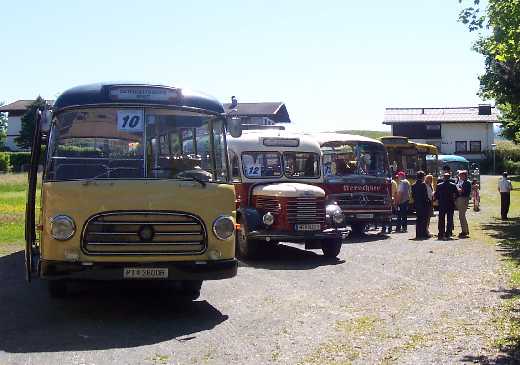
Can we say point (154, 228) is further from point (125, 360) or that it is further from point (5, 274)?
point (5, 274)

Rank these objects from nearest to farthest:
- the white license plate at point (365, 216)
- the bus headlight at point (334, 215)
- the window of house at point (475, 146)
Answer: the bus headlight at point (334, 215) → the white license plate at point (365, 216) → the window of house at point (475, 146)

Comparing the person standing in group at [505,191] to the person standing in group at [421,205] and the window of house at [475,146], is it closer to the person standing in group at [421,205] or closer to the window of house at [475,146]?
the person standing in group at [421,205]

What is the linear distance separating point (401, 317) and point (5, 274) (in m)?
7.37

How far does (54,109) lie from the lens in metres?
9.45

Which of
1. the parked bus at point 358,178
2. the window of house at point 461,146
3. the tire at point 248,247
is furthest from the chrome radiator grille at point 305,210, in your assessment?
the window of house at point 461,146

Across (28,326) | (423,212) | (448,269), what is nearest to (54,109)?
(28,326)

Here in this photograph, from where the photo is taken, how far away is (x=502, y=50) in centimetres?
1862

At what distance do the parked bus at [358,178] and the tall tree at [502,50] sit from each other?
410 cm

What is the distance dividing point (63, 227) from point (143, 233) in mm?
926

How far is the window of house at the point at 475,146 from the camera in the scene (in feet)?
298

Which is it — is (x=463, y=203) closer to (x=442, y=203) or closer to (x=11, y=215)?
(x=442, y=203)

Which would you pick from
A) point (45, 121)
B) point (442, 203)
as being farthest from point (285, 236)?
point (442, 203)

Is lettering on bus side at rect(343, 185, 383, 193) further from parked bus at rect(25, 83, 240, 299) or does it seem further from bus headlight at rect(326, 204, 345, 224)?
parked bus at rect(25, 83, 240, 299)

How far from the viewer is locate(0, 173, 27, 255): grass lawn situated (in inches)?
720
